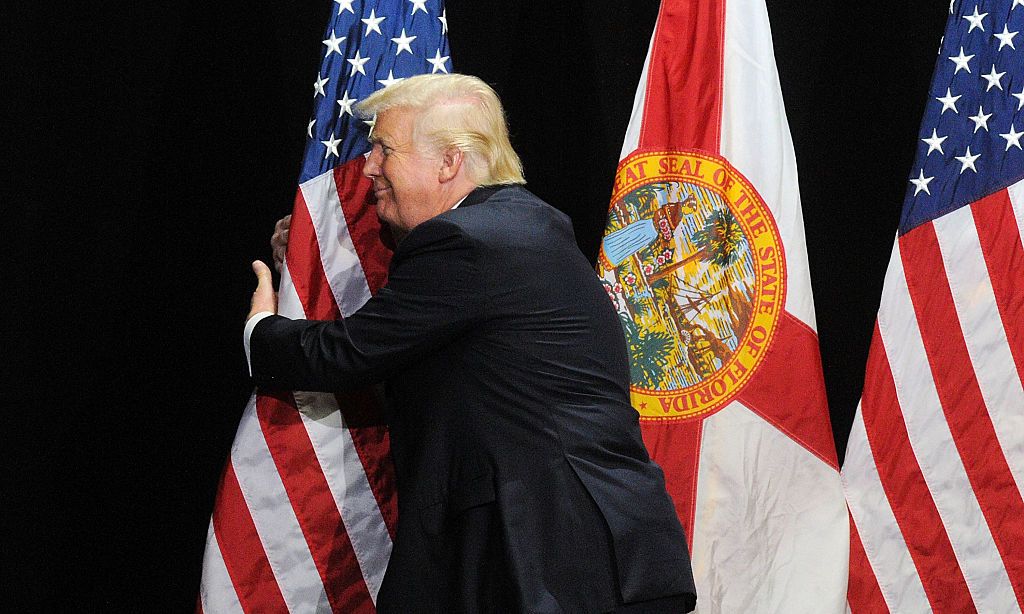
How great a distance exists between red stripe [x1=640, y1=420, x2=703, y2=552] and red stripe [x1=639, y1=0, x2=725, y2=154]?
0.63m

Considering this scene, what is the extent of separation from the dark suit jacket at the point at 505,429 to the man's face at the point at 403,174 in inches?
7.4

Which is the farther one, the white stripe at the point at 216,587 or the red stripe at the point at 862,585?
the red stripe at the point at 862,585

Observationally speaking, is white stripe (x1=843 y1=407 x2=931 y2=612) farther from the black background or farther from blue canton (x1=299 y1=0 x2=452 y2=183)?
blue canton (x1=299 y1=0 x2=452 y2=183)

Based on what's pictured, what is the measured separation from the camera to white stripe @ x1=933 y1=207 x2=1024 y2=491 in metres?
2.38

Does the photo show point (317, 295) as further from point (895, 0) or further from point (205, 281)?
point (895, 0)

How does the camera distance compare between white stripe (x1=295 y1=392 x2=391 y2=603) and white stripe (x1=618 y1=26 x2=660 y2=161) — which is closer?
white stripe (x1=295 y1=392 x2=391 y2=603)

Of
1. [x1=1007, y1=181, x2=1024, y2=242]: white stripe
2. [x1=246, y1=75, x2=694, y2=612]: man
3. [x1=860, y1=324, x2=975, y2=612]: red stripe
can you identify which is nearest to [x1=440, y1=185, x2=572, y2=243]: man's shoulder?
[x1=246, y1=75, x2=694, y2=612]: man

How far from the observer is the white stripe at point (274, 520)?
6.81 feet

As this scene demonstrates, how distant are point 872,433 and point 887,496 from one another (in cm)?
15

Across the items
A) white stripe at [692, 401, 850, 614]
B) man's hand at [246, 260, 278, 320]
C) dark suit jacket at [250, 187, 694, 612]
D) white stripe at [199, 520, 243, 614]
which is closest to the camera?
dark suit jacket at [250, 187, 694, 612]

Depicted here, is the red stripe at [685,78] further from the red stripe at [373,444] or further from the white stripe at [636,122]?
the red stripe at [373,444]

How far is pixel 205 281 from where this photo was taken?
8.39 ft

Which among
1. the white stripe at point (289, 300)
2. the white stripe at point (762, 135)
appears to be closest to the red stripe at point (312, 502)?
the white stripe at point (289, 300)

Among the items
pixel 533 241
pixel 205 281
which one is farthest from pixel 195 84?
pixel 533 241
